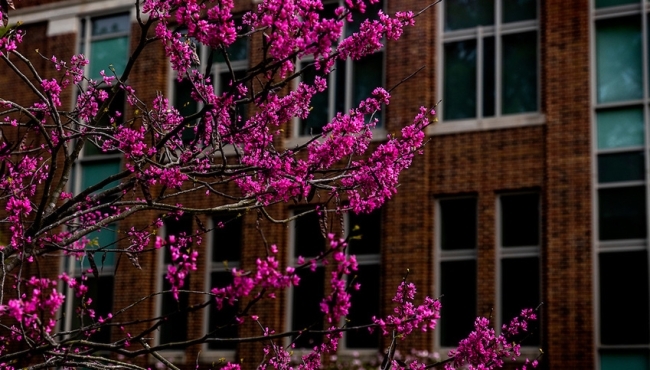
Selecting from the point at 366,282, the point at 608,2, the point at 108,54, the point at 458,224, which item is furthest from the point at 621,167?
the point at 108,54

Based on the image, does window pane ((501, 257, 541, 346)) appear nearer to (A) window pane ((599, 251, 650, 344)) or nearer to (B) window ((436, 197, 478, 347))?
(B) window ((436, 197, 478, 347))

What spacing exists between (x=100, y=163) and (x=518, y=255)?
9236 millimetres

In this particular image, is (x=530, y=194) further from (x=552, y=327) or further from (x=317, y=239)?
(x=317, y=239)

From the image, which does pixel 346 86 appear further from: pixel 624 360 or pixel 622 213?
pixel 624 360

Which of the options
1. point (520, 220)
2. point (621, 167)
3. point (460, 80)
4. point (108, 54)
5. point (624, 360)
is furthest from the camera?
point (108, 54)

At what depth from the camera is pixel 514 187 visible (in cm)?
1884

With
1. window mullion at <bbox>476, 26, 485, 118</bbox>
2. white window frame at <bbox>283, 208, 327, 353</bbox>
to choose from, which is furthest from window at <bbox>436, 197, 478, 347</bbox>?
white window frame at <bbox>283, 208, 327, 353</bbox>

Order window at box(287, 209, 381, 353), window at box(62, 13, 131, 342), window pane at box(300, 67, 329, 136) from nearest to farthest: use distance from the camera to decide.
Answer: window at box(287, 209, 381, 353), window pane at box(300, 67, 329, 136), window at box(62, 13, 131, 342)

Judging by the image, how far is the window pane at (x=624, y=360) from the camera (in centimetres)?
1734

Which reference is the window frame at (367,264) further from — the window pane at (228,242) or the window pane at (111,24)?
the window pane at (111,24)

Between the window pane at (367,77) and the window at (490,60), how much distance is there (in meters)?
1.38

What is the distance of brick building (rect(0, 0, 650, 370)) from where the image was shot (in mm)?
17812

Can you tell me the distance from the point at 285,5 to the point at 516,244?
11778mm

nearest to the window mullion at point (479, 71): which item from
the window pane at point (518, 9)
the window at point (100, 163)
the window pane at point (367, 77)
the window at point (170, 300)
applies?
the window pane at point (518, 9)
